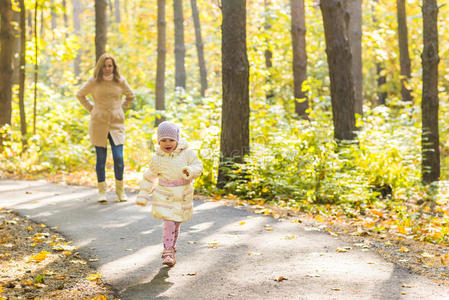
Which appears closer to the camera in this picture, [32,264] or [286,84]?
A: [32,264]

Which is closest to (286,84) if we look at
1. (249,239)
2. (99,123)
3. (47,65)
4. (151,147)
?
(151,147)

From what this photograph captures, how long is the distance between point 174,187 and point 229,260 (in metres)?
0.91

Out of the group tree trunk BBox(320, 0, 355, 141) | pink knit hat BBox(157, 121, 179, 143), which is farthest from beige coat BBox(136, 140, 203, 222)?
tree trunk BBox(320, 0, 355, 141)

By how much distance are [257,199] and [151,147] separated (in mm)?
7979

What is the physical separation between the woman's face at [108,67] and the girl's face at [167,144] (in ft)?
12.3

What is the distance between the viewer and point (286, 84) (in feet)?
75.8

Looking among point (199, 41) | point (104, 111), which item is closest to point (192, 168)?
point (104, 111)

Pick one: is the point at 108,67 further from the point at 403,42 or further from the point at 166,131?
the point at 403,42

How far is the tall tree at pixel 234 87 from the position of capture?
8992 mm

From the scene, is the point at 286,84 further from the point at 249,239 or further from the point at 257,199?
the point at 249,239

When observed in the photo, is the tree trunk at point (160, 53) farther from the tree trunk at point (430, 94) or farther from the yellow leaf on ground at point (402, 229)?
the yellow leaf on ground at point (402, 229)

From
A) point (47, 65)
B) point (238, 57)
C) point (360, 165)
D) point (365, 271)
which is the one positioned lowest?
point (365, 271)

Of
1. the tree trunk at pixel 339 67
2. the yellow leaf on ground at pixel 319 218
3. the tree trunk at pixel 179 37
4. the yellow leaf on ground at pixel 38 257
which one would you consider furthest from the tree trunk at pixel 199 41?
the yellow leaf on ground at pixel 38 257

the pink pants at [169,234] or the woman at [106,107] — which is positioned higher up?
the woman at [106,107]
